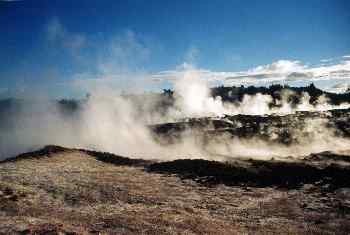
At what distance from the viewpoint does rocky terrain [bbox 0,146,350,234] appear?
1844cm

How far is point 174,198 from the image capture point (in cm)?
2361

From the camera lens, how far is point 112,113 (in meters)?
73.6

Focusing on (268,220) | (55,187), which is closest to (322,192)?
(268,220)

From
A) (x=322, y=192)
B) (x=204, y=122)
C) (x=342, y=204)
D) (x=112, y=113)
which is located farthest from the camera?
(x=112, y=113)

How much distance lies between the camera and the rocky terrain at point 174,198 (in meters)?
18.4

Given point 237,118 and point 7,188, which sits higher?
point 237,118

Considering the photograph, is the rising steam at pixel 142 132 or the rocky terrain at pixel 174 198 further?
the rising steam at pixel 142 132

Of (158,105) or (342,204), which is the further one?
(158,105)

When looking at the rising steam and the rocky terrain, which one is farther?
the rising steam

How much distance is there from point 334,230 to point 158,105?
87.4m

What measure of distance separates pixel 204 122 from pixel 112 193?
37.8 m

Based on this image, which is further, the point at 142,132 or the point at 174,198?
the point at 142,132

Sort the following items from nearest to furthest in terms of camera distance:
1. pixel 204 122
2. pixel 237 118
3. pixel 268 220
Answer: pixel 268 220, pixel 204 122, pixel 237 118

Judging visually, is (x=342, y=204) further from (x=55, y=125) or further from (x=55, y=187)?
(x=55, y=125)
